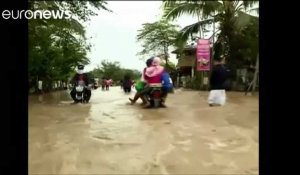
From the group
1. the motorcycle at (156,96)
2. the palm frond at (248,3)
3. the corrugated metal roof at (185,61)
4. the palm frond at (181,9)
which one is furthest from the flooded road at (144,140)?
the palm frond at (248,3)

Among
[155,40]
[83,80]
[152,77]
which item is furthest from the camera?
[83,80]

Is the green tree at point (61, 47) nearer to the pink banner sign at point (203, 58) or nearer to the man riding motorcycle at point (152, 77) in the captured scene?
the man riding motorcycle at point (152, 77)

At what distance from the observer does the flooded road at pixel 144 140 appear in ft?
17.4

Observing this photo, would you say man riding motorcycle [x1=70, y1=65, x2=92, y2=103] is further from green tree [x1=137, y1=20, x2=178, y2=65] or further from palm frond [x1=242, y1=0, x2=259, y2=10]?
palm frond [x1=242, y1=0, x2=259, y2=10]

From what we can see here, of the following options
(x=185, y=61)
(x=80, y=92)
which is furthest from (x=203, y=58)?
(x=80, y=92)

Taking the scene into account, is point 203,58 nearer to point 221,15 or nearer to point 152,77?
point 152,77

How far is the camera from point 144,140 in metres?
6.56

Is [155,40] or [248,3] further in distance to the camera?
[248,3]

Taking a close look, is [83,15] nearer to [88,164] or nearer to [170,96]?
[170,96]

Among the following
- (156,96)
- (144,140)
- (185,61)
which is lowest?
(144,140)

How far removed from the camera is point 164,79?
992 cm
